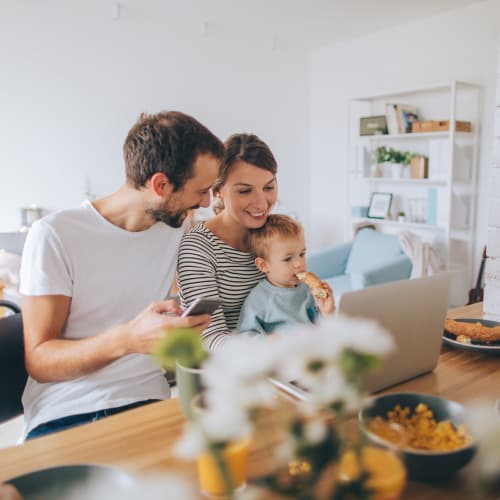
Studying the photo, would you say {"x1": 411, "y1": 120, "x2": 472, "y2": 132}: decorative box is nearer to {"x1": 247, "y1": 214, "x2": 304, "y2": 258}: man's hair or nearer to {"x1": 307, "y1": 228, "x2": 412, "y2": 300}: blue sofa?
{"x1": 307, "y1": 228, "x2": 412, "y2": 300}: blue sofa

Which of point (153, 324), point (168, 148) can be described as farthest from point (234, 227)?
point (153, 324)

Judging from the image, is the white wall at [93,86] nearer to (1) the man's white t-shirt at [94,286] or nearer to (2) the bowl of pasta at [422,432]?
(1) the man's white t-shirt at [94,286]

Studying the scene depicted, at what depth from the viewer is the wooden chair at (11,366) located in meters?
1.31

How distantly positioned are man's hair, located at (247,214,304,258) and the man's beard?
0.72 ft

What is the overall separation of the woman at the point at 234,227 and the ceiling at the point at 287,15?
11.1 ft

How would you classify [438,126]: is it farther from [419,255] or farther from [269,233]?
[269,233]

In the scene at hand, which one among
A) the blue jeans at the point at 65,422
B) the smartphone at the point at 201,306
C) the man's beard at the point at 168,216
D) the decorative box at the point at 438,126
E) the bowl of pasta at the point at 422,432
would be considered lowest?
the blue jeans at the point at 65,422

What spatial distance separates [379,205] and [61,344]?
14.7 feet

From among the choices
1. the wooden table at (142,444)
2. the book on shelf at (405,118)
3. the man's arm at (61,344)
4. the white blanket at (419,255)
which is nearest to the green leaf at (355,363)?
the wooden table at (142,444)

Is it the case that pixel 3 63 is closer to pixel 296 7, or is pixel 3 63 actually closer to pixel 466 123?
pixel 296 7

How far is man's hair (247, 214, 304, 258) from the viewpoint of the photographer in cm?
153

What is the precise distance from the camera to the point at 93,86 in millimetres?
4711

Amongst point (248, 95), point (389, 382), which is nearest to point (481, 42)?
point (248, 95)

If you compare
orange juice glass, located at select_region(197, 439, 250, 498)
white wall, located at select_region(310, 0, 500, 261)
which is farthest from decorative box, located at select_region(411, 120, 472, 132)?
orange juice glass, located at select_region(197, 439, 250, 498)
